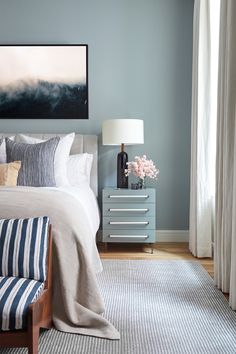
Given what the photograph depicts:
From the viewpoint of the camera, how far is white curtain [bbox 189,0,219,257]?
3.72 m

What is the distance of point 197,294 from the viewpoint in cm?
274

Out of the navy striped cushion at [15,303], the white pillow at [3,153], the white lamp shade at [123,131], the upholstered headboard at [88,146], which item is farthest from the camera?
the upholstered headboard at [88,146]

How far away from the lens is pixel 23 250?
1913mm

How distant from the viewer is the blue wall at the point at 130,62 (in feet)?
14.2

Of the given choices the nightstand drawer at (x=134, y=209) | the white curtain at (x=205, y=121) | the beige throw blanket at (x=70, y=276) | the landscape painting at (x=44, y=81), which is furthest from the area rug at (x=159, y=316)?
the landscape painting at (x=44, y=81)

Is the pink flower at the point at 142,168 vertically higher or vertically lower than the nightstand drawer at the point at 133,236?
higher

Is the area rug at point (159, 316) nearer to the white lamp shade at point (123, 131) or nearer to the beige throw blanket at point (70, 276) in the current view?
the beige throw blanket at point (70, 276)

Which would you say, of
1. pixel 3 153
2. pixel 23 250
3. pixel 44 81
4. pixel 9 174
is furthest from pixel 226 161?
pixel 44 81

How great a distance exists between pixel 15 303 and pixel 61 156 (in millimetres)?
2222

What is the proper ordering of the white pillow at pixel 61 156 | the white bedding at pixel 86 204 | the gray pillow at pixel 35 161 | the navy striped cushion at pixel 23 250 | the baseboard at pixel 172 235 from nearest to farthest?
the navy striped cushion at pixel 23 250 → the white bedding at pixel 86 204 → the gray pillow at pixel 35 161 → the white pillow at pixel 61 156 → the baseboard at pixel 172 235

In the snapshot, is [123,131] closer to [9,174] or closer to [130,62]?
[130,62]

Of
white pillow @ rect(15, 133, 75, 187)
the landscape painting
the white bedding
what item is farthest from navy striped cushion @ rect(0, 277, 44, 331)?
the landscape painting

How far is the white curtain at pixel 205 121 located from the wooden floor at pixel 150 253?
19cm

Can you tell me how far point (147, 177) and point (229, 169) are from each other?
1883 millimetres
